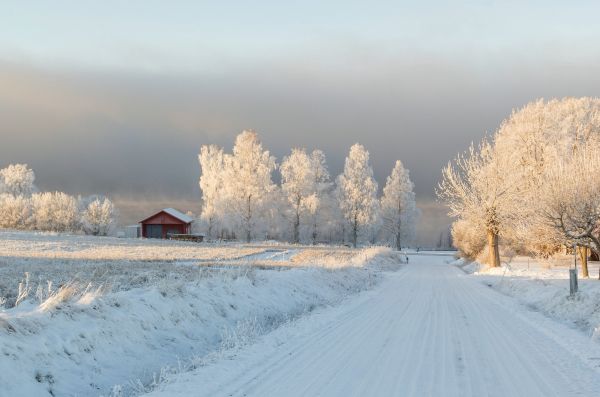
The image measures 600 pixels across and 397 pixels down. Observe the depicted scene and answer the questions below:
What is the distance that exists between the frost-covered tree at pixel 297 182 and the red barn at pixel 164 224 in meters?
18.3

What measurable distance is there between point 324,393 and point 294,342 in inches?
151

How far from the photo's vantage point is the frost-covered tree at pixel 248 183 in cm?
7044

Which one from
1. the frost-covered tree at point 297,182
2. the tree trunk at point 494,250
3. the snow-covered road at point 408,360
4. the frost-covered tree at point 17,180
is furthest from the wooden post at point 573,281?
the frost-covered tree at point 17,180

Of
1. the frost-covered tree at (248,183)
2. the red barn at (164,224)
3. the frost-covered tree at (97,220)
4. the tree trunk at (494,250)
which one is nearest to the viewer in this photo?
the tree trunk at (494,250)

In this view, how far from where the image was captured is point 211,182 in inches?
3088

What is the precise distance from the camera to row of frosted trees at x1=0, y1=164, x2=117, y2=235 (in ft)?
297

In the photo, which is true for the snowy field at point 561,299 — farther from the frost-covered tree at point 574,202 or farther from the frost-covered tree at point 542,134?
the frost-covered tree at point 542,134

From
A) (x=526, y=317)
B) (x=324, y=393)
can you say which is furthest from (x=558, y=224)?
(x=324, y=393)

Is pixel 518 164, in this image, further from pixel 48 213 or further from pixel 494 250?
pixel 48 213

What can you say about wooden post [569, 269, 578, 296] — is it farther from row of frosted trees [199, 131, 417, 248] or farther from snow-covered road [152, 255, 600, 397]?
row of frosted trees [199, 131, 417, 248]

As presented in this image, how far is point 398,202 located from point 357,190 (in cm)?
1544

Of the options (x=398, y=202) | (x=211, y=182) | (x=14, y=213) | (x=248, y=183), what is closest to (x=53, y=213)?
(x=14, y=213)

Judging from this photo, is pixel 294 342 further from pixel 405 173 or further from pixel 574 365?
pixel 405 173

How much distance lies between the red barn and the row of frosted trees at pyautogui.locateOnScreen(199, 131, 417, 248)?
15.2 ft
